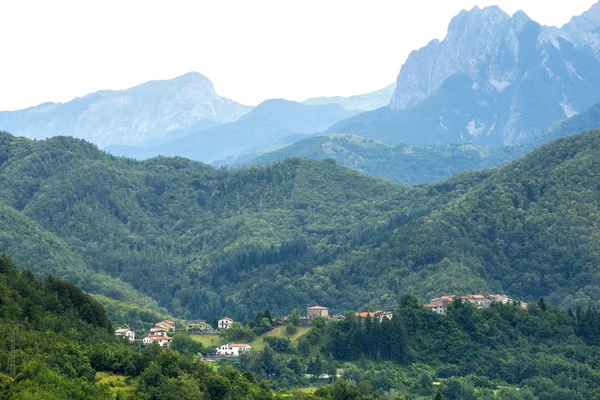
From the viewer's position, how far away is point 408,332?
10312 cm

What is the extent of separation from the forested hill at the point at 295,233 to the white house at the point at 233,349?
36.6 meters

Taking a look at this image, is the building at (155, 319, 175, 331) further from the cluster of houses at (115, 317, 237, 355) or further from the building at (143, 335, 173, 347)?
the building at (143, 335, 173, 347)

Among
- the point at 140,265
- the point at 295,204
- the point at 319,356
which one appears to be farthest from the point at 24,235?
the point at 319,356

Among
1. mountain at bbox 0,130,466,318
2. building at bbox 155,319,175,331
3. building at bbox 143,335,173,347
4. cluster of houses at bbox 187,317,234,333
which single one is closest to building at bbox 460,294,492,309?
cluster of houses at bbox 187,317,234,333

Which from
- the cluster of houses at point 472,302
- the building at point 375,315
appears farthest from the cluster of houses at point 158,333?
→ the cluster of houses at point 472,302

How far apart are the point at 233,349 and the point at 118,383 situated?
36.1 meters

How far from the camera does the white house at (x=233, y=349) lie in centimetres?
9956

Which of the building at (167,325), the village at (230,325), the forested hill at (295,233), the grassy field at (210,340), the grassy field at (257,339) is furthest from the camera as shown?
the forested hill at (295,233)

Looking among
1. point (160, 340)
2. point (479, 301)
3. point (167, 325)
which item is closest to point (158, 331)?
point (167, 325)

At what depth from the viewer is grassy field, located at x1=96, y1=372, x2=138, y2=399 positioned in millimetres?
62000

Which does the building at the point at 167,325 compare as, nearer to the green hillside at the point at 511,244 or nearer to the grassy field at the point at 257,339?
the grassy field at the point at 257,339

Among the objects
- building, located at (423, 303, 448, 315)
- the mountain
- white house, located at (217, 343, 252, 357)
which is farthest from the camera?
the mountain

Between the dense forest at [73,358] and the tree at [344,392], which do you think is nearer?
the dense forest at [73,358]

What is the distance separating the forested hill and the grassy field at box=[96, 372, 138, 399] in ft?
230
